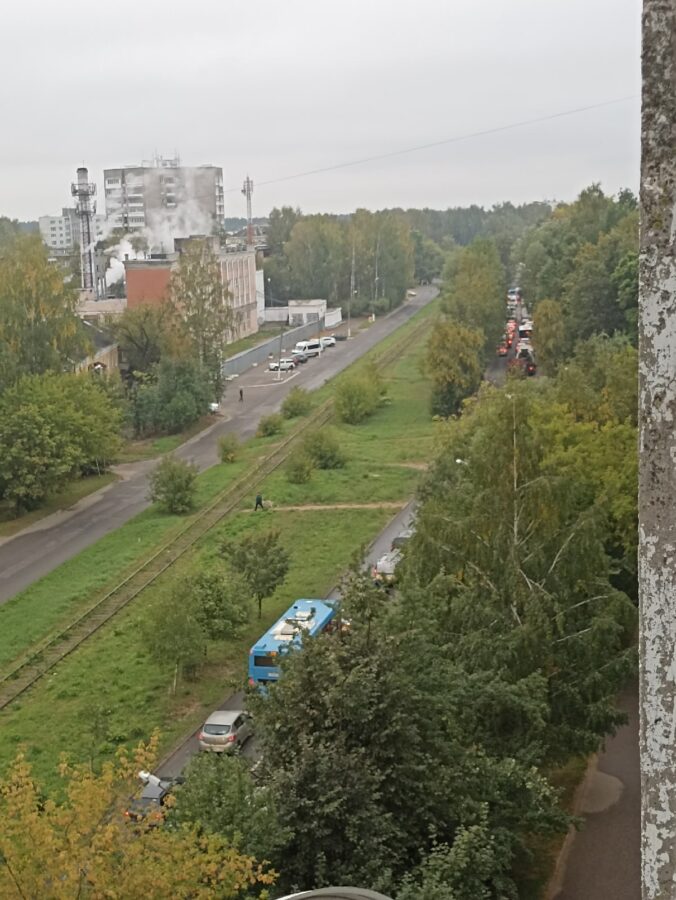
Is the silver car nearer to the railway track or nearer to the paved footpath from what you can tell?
the railway track

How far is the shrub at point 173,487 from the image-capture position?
2767 centimetres

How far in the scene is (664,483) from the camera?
11.8ft

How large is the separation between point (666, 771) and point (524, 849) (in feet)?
24.4

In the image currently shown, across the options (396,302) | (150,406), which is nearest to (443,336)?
(150,406)

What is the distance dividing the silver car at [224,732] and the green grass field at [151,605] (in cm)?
80

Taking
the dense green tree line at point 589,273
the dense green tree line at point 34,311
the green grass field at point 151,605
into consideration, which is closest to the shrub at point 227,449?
the green grass field at point 151,605

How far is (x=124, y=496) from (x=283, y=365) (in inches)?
933

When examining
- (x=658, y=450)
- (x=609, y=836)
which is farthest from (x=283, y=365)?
(x=658, y=450)

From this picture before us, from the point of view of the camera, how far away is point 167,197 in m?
98.3

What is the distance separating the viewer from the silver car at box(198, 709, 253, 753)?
14.2m

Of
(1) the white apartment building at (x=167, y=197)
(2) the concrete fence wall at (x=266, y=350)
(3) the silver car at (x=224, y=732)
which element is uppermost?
(1) the white apartment building at (x=167, y=197)

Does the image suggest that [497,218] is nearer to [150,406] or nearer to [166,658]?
[150,406]

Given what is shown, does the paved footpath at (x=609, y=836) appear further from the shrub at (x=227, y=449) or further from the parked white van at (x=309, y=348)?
the parked white van at (x=309, y=348)

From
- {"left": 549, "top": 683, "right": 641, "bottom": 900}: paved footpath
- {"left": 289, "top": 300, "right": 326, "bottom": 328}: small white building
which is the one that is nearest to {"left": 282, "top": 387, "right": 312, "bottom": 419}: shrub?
{"left": 549, "top": 683, "right": 641, "bottom": 900}: paved footpath
